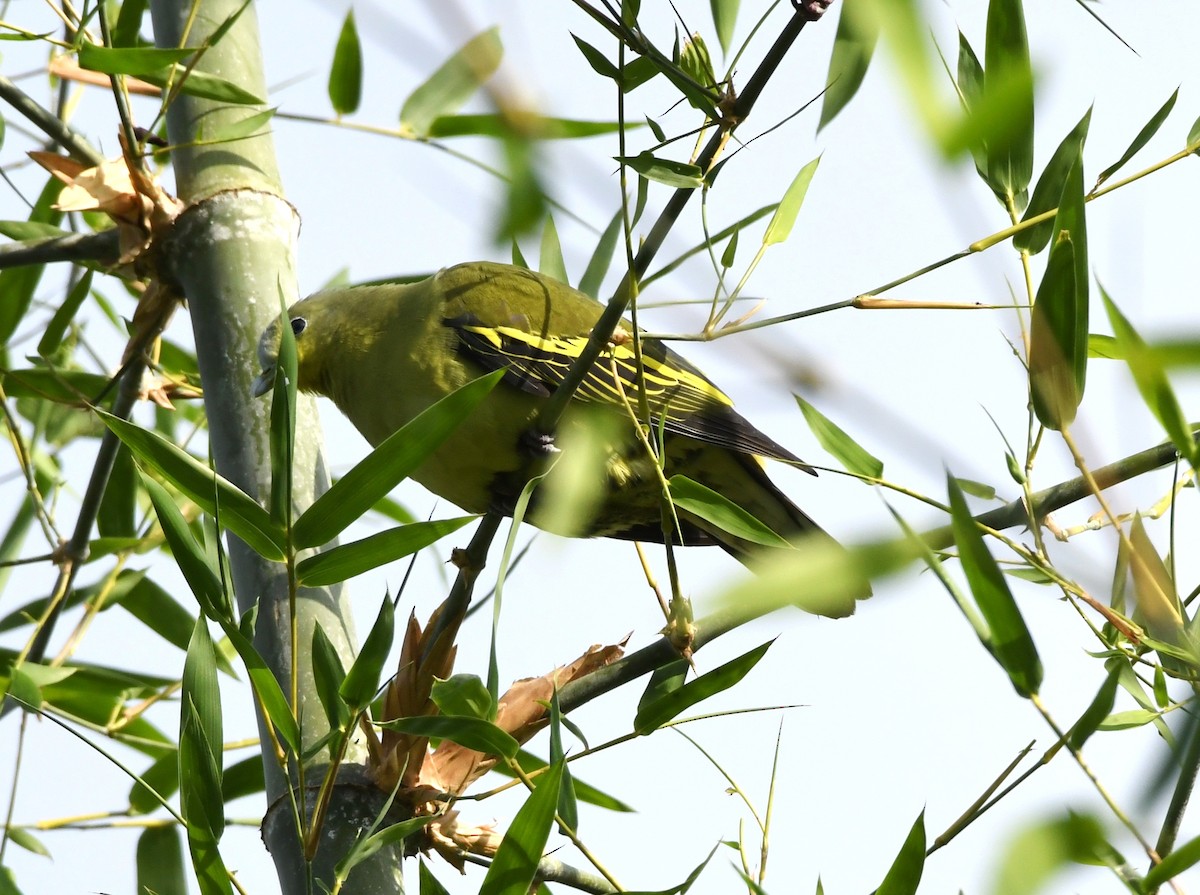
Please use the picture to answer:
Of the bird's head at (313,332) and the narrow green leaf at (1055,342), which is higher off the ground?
the bird's head at (313,332)

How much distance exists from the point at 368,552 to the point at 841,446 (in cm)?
64

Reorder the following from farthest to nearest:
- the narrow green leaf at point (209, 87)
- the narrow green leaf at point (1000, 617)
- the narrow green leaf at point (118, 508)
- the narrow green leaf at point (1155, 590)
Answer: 1. the narrow green leaf at point (118, 508)
2. the narrow green leaf at point (209, 87)
3. the narrow green leaf at point (1155, 590)
4. the narrow green leaf at point (1000, 617)

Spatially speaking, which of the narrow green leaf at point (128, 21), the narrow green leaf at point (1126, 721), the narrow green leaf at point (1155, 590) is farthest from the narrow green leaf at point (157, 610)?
the narrow green leaf at point (1155, 590)

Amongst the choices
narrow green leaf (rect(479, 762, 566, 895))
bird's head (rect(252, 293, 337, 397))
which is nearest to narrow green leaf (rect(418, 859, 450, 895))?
narrow green leaf (rect(479, 762, 566, 895))

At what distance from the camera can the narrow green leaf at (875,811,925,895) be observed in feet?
4.57

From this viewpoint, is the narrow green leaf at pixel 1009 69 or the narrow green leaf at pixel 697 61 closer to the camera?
the narrow green leaf at pixel 1009 69

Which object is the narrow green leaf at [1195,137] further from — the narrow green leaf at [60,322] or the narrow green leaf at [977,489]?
the narrow green leaf at [60,322]

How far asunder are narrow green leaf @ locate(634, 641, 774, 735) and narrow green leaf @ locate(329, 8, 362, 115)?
4.88 feet

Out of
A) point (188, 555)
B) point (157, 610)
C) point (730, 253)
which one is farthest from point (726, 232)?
point (157, 610)

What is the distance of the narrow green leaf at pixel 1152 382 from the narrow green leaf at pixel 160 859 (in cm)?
197

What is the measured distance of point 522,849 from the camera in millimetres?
1480

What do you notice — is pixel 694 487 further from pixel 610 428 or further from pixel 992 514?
pixel 992 514

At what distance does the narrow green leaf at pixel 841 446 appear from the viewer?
1713 millimetres

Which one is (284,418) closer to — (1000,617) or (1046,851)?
(1000,617)
